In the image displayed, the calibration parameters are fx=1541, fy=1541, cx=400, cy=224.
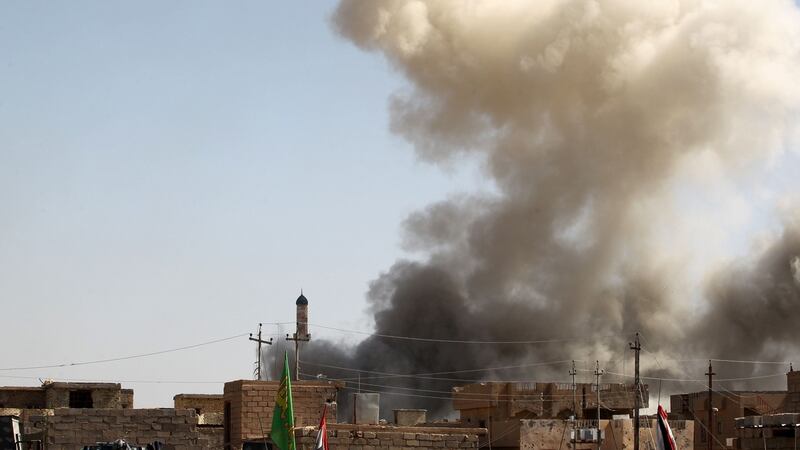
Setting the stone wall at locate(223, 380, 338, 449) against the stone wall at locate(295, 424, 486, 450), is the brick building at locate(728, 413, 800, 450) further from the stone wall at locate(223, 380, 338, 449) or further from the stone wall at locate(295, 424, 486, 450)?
the stone wall at locate(223, 380, 338, 449)

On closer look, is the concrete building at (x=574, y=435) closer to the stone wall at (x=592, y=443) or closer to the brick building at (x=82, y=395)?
the stone wall at (x=592, y=443)

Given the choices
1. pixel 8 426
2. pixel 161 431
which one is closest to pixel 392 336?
pixel 161 431

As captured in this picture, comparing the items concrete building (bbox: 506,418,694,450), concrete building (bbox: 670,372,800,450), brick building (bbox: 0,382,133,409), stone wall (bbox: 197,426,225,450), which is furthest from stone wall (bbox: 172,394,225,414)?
concrete building (bbox: 670,372,800,450)

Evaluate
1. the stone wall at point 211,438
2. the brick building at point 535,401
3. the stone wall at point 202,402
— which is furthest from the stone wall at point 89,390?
the brick building at point 535,401

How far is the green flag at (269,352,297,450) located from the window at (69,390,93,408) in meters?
22.8

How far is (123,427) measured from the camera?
30422 millimetres

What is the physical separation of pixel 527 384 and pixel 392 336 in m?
34.2

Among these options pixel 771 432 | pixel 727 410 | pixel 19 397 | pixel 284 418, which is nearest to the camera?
pixel 284 418

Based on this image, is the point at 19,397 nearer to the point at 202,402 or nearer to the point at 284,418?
the point at 202,402

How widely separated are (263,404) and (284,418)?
277 inches

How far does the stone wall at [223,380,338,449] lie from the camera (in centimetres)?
3328

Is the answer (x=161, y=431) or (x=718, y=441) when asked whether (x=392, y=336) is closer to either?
(x=718, y=441)

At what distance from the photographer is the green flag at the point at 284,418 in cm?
2625

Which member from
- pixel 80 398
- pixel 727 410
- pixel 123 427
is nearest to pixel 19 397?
pixel 80 398
